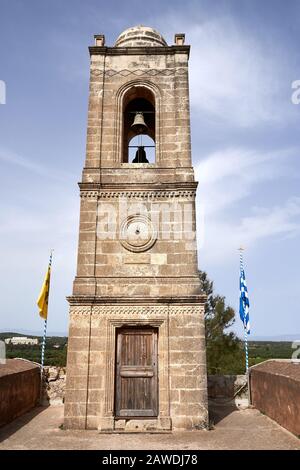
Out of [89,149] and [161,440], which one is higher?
[89,149]

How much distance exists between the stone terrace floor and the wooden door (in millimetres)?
701

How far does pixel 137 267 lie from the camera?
10484 millimetres

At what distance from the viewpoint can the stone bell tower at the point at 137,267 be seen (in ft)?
31.2

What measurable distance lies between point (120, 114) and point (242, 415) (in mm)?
9684

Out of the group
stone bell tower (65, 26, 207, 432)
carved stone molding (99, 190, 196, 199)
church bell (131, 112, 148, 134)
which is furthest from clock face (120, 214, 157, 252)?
church bell (131, 112, 148, 134)

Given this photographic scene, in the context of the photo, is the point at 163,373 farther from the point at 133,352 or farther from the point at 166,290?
the point at 166,290

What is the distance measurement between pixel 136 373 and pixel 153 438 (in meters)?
1.60

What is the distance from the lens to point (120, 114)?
11.9m

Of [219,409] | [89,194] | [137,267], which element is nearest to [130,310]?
[137,267]

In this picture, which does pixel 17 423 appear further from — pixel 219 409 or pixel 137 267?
pixel 219 409

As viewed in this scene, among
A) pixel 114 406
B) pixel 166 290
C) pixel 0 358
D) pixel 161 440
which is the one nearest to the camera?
pixel 161 440

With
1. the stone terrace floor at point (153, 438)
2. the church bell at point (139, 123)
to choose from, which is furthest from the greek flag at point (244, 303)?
the church bell at point (139, 123)
